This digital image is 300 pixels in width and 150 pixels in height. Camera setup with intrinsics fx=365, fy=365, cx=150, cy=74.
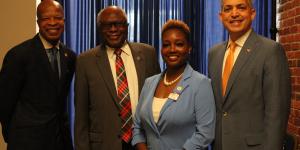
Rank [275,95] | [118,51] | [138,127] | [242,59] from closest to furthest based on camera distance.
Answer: [275,95]
[242,59]
[138,127]
[118,51]

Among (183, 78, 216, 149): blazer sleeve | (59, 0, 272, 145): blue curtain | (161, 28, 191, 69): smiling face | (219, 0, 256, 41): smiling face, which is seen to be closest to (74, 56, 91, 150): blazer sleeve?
(161, 28, 191, 69): smiling face

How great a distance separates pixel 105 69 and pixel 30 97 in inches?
22.8

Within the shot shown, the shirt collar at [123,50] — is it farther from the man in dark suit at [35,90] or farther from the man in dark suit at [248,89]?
the man in dark suit at [248,89]

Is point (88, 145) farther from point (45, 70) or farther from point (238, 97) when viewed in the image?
point (238, 97)

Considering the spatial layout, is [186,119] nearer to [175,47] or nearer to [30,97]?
[175,47]

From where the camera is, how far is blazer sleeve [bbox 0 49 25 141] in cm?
256

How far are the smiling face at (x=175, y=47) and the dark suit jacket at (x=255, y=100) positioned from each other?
300 mm

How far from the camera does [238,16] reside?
2.14 m

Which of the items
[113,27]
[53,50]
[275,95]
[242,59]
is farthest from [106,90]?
[275,95]

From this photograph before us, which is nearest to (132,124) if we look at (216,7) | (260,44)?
(260,44)

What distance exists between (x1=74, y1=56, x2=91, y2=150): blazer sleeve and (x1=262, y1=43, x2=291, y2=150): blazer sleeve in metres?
1.19

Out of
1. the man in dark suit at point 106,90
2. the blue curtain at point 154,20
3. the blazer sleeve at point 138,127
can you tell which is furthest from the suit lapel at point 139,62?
the blue curtain at point 154,20

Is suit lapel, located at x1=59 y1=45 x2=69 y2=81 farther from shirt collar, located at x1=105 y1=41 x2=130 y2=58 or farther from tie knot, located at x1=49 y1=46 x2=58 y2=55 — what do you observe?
shirt collar, located at x1=105 y1=41 x2=130 y2=58

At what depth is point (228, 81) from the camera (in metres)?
2.11
